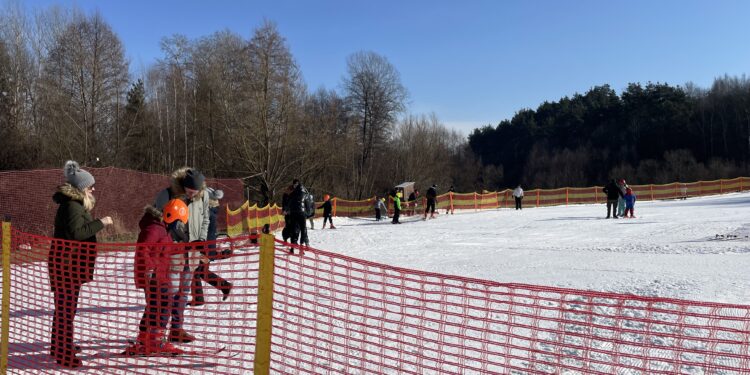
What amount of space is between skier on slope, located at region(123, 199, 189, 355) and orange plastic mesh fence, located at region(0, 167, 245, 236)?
1043cm

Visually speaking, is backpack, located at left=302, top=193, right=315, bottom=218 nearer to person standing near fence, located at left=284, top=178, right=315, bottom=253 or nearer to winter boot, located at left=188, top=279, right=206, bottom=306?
person standing near fence, located at left=284, top=178, right=315, bottom=253

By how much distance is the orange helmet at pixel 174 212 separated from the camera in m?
4.66

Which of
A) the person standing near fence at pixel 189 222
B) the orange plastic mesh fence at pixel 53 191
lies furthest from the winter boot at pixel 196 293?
the orange plastic mesh fence at pixel 53 191

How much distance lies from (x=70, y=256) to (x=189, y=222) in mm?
1271

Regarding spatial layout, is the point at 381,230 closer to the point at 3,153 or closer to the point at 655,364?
the point at 655,364

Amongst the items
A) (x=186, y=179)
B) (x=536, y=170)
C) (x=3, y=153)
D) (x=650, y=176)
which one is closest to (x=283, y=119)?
(x=3, y=153)

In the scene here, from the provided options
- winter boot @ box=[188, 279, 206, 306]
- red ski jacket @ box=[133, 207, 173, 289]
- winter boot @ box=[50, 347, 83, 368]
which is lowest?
winter boot @ box=[50, 347, 83, 368]

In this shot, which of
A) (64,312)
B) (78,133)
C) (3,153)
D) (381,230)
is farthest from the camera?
(78,133)

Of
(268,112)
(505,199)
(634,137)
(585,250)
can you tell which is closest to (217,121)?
(268,112)

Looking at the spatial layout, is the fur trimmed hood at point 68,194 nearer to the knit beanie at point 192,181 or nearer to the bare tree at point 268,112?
the knit beanie at point 192,181

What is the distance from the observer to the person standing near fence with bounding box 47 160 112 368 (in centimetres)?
440

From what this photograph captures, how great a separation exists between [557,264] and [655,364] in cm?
526

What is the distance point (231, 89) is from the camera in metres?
32.7

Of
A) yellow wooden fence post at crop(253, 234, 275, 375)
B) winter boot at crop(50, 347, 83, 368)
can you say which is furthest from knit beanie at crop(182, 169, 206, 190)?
yellow wooden fence post at crop(253, 234, 275, 375)
